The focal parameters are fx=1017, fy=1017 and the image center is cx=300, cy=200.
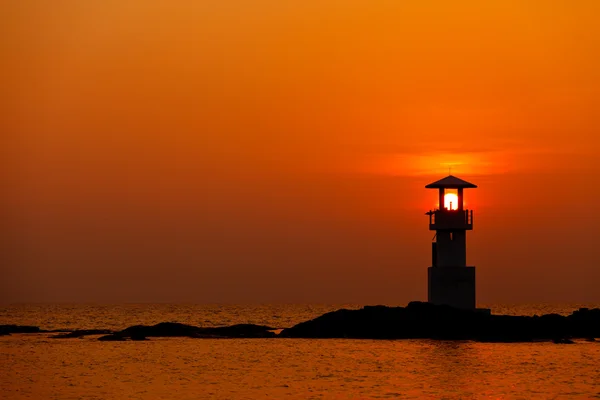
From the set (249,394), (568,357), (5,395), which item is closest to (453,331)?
(568,357)

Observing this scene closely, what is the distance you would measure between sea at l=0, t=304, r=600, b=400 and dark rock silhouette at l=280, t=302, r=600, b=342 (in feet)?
2.22

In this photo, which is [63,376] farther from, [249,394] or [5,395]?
[249,394]

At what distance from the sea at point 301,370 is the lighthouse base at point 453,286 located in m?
2.35

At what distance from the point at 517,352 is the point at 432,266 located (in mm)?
5958

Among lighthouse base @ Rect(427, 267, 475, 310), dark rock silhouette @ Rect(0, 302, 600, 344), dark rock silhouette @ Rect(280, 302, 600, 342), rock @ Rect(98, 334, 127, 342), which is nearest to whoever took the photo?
lighthouse base @ Rect(427, 267, 475, 310)

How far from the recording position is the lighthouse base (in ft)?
167

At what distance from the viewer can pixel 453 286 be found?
5094 cm

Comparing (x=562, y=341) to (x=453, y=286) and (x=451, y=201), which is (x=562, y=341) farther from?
(x=451, y=201)

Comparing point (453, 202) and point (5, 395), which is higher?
point (453, 202)

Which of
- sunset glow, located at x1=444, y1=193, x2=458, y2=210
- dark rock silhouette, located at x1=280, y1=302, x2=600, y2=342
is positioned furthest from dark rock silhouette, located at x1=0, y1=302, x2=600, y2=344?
sunset glow, located at x1=444, y1=193, x2=458, y2=210

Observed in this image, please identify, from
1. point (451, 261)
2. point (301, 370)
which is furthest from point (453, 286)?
point (301, 370)

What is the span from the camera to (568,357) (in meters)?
47.1

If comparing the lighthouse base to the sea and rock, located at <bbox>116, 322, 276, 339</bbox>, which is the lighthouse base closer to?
the sea

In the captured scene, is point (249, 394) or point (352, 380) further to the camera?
point (352, 380)
